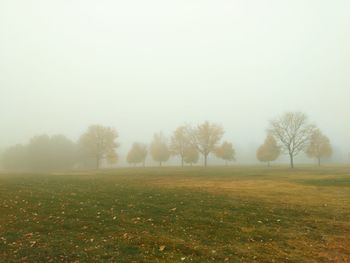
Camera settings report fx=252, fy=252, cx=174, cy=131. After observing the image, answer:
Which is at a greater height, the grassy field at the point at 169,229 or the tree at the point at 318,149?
the tree at the point at 318,149

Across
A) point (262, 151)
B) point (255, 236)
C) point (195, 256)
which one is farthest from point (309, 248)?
point (262, 151)

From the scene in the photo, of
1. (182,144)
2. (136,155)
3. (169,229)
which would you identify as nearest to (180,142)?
(182,144)

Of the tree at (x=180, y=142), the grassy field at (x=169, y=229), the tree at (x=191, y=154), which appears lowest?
the grassy field at (x=169, y=229)

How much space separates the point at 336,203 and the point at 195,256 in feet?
56.8

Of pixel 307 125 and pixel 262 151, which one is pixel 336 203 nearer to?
pixel 307 125

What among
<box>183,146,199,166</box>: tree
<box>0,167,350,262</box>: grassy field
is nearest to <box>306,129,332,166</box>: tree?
<box>183,146,199,166</box>: tree

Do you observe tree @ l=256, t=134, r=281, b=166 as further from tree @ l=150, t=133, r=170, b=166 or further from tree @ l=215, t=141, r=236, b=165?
tree @ l=150, t=133, r=170, b=166

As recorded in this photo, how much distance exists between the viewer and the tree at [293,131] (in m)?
79.6

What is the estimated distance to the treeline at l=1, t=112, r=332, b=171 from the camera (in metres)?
90.6

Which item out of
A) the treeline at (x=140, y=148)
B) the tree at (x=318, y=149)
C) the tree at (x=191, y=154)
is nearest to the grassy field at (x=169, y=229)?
the treeline at (x=140, y=148)

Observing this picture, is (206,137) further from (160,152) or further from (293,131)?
(293,131)

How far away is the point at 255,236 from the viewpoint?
1362 centimetres

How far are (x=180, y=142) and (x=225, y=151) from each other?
59.8 ft

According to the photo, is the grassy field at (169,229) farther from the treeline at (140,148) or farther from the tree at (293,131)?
the treeline at (140,148)
